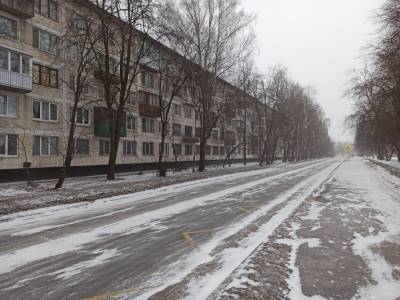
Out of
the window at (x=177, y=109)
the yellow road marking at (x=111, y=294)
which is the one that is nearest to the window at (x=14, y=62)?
the yellow road marking at (x=111, y=294)

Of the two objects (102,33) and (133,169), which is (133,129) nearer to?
(133,169)

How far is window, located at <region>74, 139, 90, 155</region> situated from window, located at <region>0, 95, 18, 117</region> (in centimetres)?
612

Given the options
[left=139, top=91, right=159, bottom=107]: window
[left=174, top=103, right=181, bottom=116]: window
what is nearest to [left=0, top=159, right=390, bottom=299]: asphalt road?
[left=139, top=91, right=159, bottom=107]: window

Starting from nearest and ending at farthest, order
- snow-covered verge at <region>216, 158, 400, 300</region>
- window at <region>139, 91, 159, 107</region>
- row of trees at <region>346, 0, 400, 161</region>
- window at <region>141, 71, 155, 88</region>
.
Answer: snow-covered verge at <region>216, 158, 400, 300</region>
row of trees at <region>346, 0, 400, 161</region>
window at <region>139, 91, 159, 107</region>
window at <region>141, 71, 155, 88</region>

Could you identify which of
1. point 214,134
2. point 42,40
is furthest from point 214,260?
point 214,134

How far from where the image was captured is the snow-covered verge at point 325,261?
5121 millimetres

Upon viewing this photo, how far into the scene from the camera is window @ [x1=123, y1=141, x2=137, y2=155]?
1481 inches

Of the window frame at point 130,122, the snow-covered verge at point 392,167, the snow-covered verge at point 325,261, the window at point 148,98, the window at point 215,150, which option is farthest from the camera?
the window at point 215,150

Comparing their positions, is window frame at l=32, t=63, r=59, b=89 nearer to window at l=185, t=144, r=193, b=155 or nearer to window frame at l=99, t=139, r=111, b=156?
window frame at l=99, t=139, r=111, b=156

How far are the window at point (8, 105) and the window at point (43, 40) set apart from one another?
4631 millimetres

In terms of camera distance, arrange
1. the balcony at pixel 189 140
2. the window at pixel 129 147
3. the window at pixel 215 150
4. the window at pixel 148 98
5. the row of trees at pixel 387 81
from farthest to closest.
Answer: the window at pixel 215 150, the balcony at pixel 189 140, the window at pixel 148 98, the window at pixel 129 147, the row of trees at pixel 387 81

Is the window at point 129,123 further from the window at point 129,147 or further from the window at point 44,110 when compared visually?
the window at point 44,110

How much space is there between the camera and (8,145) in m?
24.7

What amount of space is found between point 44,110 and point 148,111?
45.6 feet
